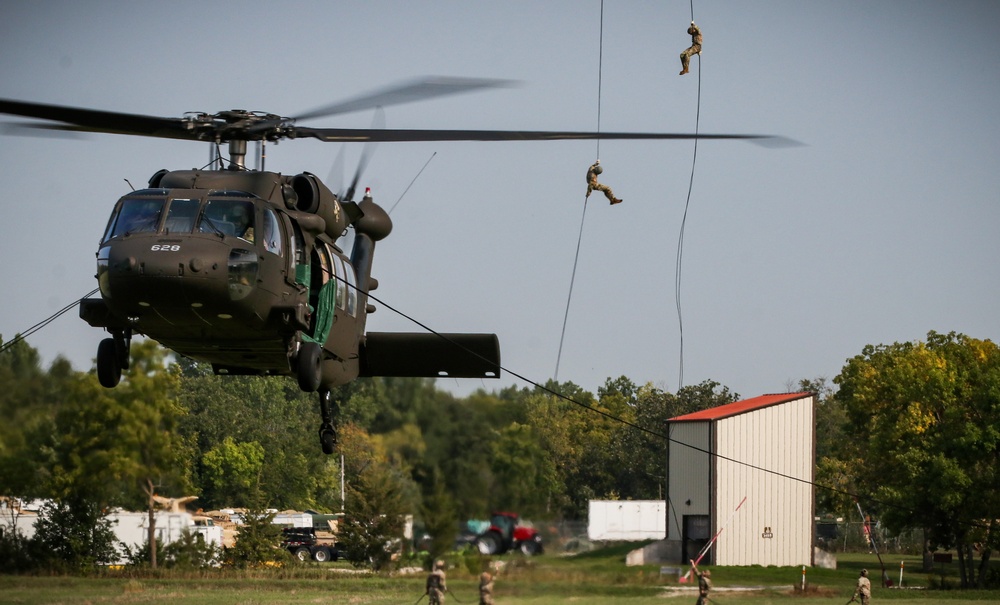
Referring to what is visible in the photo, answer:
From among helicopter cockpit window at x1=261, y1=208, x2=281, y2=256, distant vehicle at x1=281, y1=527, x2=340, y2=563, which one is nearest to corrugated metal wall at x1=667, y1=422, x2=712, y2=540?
distant vehicle at x1=281, y1=527, x2=340, y2=563

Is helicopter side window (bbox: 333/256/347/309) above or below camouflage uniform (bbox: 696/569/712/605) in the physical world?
above

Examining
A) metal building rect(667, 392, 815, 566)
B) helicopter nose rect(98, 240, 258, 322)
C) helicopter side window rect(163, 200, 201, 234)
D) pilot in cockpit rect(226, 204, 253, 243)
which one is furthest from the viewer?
metal building rect(667, 392, 815, 566)

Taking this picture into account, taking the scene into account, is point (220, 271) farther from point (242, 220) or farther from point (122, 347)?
point (122, 347)

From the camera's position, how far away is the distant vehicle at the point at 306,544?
114 ft

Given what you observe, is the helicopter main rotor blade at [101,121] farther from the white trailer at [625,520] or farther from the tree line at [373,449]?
the white trailer at [625,520]

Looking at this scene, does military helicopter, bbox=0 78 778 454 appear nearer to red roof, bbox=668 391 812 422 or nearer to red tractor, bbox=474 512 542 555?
red tractor, bbox=474 512 542 555

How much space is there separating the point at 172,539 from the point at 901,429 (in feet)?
94.2

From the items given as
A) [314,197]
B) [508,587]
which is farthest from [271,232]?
[508,587]

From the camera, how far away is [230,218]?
14.8 meters

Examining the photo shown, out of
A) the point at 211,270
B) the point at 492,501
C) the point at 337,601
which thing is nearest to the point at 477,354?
the point at 492,501

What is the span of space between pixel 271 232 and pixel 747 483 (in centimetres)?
2883

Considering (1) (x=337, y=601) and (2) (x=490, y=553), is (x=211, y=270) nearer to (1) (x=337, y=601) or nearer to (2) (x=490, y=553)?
(2) (x=490, y=553)

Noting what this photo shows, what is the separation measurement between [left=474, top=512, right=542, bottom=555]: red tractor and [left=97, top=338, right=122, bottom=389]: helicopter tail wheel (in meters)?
5.42

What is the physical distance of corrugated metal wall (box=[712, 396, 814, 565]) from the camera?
3947cm
